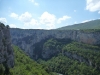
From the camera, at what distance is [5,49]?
7762 centimetres

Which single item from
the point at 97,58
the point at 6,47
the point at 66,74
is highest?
the point at 6,47

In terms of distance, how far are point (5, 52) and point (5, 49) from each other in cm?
134

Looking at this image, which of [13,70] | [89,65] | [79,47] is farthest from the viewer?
[79,47]

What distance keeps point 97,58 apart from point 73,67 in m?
18.8

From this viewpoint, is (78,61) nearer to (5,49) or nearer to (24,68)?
(24,68)

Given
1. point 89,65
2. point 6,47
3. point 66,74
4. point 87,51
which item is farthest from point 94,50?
point 6,47

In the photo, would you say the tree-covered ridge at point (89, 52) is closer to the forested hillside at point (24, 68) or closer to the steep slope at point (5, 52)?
the forested hillside at point (24, 68)

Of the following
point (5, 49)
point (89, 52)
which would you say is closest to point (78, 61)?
point (89, 52)

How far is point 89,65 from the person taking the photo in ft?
550

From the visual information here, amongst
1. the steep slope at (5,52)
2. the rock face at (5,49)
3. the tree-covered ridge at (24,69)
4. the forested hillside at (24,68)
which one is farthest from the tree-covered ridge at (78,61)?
the steep slope at (5,52)

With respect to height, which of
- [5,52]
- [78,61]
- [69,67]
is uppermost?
[5,52]

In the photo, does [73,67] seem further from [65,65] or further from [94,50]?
[94,50]

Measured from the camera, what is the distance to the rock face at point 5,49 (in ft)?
242

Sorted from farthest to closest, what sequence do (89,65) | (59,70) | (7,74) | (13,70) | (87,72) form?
(59,70)
(89,65)
(87,72)
(13,70)
(7,74)
